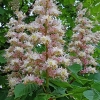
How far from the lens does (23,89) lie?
1856 millimetres

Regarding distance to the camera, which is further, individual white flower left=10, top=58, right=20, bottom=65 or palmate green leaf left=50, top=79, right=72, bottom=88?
individual white flower left=10, top=58, right=20, bottom=65

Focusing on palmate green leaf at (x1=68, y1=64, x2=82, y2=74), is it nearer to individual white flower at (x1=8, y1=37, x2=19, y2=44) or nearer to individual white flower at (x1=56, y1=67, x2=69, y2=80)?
individual white flower at (x1=56, y1=67, x2=69, y2=80)

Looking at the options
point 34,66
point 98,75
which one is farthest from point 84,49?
point 34,66

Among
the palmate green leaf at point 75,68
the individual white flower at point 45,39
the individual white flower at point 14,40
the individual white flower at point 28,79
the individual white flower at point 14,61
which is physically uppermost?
the individual white flower at point 14,40

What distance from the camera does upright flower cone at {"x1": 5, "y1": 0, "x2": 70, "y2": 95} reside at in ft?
5.92

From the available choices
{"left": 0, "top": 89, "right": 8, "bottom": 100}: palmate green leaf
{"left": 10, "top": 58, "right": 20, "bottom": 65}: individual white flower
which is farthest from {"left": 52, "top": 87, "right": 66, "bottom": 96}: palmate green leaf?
{"left": 0, "top": 89, "right": 8, "bottom": 100}: palmate green leaf

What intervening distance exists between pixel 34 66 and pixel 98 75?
559 mm

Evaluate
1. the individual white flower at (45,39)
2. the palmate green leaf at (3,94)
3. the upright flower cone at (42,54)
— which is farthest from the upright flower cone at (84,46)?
the palmate green leaf at (3,94)

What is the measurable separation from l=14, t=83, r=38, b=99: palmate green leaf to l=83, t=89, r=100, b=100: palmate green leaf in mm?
360

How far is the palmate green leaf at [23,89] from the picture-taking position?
1812 mm

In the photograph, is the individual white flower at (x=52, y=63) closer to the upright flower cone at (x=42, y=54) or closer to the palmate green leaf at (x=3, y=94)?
the upright flower cone at (x=42, y=54)

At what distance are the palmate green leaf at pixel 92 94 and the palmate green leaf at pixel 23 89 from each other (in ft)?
1.18

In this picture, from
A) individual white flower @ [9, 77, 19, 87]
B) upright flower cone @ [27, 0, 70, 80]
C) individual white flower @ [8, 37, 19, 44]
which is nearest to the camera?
upright flower cone @ [27, 0, 70, 80]

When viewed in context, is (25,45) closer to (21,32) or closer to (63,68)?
(21,32)
